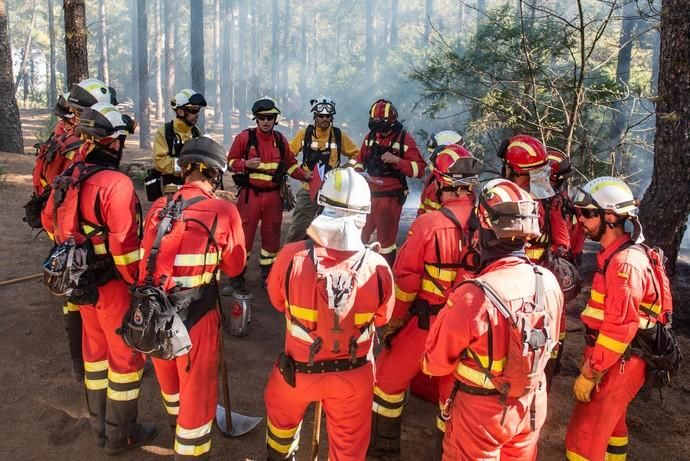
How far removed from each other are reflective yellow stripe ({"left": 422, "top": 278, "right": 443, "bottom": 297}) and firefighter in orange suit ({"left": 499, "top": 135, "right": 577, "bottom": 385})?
1.33 metres

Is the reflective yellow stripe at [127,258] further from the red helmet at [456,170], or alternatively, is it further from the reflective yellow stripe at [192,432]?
the red helmet at [456,170]

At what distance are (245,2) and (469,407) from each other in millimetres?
53585

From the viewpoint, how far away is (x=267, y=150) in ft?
24.7

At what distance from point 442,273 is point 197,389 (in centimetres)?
195

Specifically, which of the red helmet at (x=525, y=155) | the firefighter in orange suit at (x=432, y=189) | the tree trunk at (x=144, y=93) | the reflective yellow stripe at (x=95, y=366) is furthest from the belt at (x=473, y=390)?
the tree trunk at (x=144, y=93)

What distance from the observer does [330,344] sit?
321 centimetres

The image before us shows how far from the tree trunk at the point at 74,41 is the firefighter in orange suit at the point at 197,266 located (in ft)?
23.9

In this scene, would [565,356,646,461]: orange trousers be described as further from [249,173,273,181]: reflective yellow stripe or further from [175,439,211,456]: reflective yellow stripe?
[249,173,273,181]: reflective yellow stripe

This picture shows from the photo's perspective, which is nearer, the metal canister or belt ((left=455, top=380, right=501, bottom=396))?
belt ((left=455, top=380, right=501, bottom=396))

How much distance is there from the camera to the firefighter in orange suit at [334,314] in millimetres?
3137

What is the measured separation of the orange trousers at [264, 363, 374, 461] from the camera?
3270 mm

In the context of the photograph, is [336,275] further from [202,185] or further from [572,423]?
[572,423]

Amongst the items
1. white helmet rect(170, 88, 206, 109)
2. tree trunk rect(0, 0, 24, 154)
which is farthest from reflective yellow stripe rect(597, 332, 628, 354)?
tree trunk rect(0, 0, 24, 154)

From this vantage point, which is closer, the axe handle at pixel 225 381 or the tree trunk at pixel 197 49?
the axe handle at pixel 225 381
